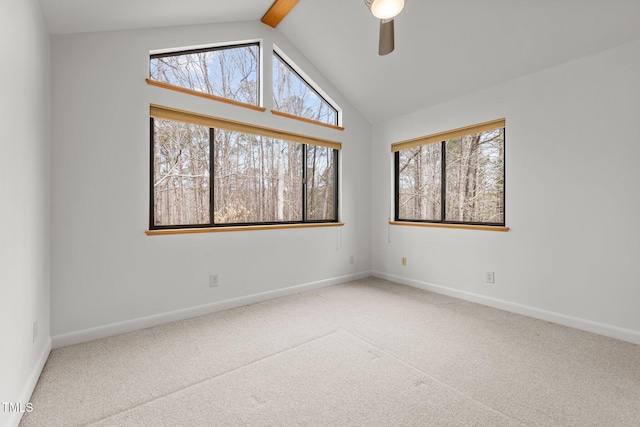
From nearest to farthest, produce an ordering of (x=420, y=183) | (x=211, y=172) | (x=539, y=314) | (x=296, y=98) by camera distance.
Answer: (x=539, y=314), (x=211, y=172), (x=296, y=98), (x=420, y=183)

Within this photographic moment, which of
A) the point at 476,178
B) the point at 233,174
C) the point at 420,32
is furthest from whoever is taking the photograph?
the point at 476,178

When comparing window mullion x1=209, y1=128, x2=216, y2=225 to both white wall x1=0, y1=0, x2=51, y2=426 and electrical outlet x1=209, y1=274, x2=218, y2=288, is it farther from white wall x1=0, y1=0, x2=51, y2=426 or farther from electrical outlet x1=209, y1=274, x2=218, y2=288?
white wall x1=0, y1=0, x2=51, y2=426

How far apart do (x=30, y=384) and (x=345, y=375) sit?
173 centimetres

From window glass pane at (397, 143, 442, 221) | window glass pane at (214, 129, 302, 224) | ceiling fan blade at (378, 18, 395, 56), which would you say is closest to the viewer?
ceiling fan blade at (378, 18, 395, 56)

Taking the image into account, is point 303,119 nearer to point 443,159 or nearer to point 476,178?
point 443,159

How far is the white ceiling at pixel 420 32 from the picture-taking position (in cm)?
220

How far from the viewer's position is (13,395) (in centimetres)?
141

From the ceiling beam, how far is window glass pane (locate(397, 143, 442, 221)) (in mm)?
2160

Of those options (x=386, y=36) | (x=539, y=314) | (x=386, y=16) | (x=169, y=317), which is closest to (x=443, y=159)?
(x=539, y=314)

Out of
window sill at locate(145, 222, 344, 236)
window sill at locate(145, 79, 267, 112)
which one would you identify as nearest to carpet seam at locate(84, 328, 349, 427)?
window sill at locate(145, 222, 344, 236)

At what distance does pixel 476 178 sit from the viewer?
133 inches

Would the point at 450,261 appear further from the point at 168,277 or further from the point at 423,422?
the point at 168,277

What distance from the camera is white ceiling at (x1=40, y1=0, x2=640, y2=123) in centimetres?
220

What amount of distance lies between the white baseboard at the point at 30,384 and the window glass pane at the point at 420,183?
3718 millimetres
